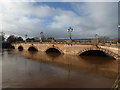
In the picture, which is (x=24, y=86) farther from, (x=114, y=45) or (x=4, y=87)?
(x=114, y=45)

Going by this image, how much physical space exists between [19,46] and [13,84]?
4991 centimetres

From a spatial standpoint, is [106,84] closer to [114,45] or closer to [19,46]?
[114,45]

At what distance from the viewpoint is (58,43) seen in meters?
34.7

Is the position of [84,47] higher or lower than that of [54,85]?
higher

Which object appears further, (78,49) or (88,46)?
→ (78,49)

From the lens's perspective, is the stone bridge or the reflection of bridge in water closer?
the stone bridge

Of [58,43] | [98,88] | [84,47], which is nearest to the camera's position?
[98,88]

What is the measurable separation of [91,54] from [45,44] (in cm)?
1565

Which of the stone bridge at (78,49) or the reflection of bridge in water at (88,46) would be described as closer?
the stone bridge at (78,49)

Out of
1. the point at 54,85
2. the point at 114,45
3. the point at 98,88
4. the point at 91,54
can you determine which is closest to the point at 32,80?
the point at 54,85

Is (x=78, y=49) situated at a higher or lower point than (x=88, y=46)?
lower

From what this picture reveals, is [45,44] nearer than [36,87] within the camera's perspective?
No

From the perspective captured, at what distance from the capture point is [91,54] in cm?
3175

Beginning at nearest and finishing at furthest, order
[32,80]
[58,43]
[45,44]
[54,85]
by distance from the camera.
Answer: [54,85], [32,80], [58,43], [45,44]
